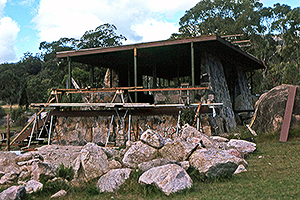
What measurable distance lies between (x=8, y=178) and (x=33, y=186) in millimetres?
945

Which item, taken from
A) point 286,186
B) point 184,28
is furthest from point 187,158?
point 184,28

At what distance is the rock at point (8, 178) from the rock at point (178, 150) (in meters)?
2.99

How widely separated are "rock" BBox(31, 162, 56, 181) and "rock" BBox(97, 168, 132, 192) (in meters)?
1.20

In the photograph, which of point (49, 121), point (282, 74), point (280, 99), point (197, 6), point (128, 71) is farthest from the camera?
point (197, 6)

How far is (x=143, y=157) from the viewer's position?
19.8 ft

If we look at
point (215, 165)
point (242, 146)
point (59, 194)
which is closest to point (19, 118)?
point (242, 146)

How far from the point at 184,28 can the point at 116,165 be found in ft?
101

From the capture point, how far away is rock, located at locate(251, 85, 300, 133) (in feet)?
32.2

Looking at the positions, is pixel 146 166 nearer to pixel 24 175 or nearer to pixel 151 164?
pixel 151 164

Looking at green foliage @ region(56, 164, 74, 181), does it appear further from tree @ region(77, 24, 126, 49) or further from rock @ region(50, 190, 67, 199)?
tree @ region(77, 24, 126, 49)

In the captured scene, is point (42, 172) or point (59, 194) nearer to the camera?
point (59, 194)

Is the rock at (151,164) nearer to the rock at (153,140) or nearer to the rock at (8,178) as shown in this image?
the rock at (153,140)

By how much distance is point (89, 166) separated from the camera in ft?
19.2

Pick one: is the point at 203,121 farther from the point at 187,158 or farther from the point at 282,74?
the point at 282,74
